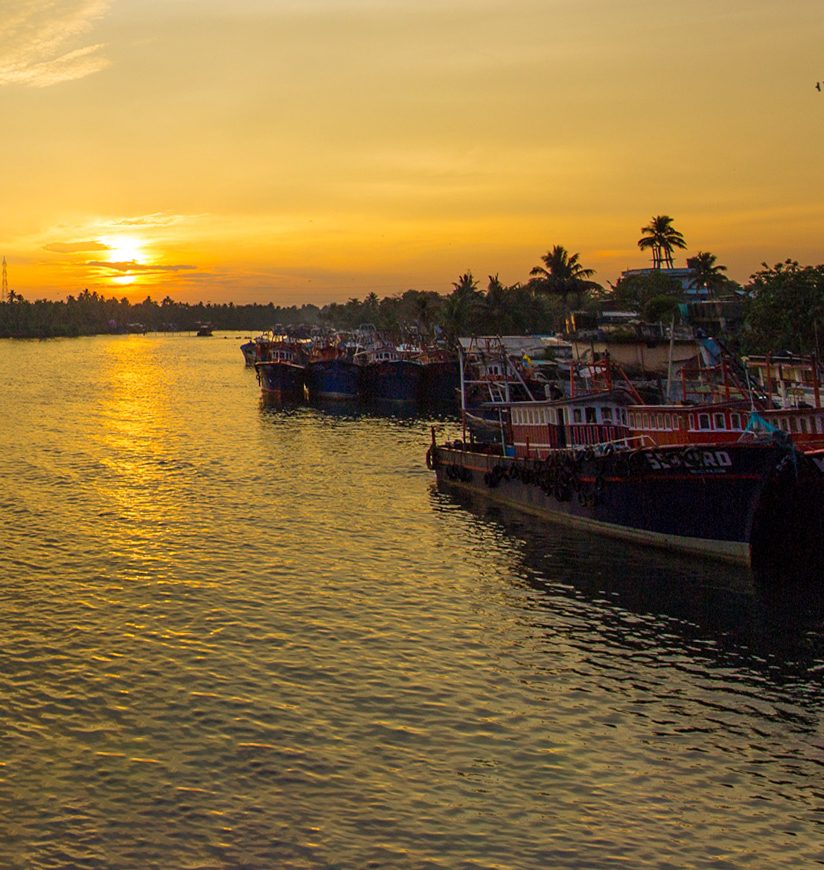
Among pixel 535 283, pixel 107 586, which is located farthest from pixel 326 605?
pixel 535 283

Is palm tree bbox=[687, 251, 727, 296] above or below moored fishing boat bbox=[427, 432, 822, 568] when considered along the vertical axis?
above

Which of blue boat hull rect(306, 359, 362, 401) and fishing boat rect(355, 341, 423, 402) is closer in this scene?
fishing boat rect(355, 341, 423, 402)

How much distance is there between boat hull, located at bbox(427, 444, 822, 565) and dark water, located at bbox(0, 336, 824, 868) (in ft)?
4.87

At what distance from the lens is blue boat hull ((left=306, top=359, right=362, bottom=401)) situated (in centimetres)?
10694

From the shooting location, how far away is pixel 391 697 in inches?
937

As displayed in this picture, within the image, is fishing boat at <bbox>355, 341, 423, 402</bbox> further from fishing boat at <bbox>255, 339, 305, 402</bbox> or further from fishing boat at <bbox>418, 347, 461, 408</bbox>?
fishing boat at <bbox>255, 339, 305, 402</bbox>

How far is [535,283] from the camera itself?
137m

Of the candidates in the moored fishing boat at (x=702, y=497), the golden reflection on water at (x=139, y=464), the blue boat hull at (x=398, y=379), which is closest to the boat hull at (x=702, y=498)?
the moored fishing boat at (x=702, y=497)

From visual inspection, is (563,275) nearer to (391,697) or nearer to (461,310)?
(461,310)

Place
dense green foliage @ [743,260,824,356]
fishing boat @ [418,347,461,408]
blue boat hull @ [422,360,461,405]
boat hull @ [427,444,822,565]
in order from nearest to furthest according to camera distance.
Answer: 1. boat hull @ [427,444,822,565]
2. dense green foliage @ [743,260,824,356]
3. fishing boat @ [418,347,461,408]
4. blue boat hull @ [422,360,461,405]

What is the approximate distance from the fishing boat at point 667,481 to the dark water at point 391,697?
1.58 metres

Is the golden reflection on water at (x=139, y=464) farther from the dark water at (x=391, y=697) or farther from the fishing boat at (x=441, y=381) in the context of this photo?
the fishing boat at (x=441, y=381)

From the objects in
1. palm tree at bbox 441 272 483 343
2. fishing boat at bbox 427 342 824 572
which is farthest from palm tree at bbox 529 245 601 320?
fishing boat at bbox 427 342 824 572

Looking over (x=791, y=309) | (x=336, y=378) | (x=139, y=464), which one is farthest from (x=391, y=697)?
(x=336, y=378)
